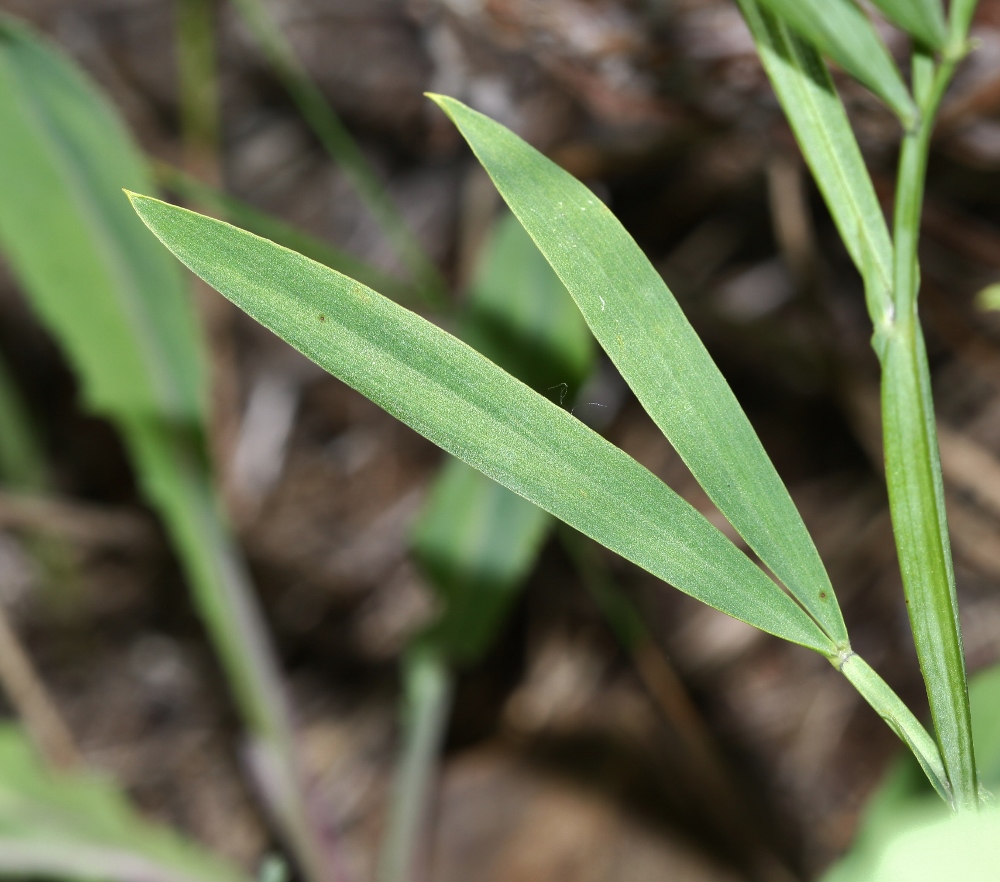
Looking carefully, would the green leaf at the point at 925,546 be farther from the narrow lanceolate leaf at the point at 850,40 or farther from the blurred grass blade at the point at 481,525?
the blurred grass blade at the point at 481,525

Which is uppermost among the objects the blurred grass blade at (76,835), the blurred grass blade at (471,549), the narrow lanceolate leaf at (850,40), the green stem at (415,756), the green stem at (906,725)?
the narrow lanceolate leaf at (850,40)

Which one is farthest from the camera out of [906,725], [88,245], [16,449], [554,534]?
[554,534]

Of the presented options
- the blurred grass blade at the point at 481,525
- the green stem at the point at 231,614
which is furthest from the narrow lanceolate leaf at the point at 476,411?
the green stem at the point at 231,614

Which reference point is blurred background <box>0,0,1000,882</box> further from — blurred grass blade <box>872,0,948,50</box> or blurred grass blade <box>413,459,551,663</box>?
blurred grass blade <box>872,0,948,50</box>

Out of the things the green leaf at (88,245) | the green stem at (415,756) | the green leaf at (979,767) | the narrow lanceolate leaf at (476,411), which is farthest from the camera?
the green stem at (415,756)

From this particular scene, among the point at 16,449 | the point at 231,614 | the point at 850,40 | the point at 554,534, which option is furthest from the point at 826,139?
the point at 16,449

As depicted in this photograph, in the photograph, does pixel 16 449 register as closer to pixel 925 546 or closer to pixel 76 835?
pixel 76 835
